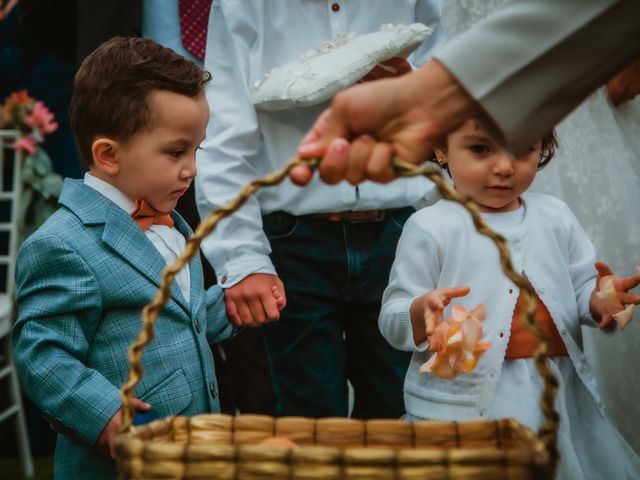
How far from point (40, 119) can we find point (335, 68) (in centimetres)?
176

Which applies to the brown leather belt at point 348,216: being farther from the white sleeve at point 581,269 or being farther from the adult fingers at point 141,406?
the adult fingers at point 141,406

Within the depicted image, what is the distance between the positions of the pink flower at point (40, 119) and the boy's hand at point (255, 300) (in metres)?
1.64

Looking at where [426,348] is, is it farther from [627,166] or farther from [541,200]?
[627,166]

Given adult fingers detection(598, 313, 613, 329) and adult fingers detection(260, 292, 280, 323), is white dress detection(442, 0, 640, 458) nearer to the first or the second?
adult fingers detection(598, 313, 613, 329)

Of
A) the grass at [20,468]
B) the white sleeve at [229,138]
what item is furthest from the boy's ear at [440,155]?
the grass at [20,468]

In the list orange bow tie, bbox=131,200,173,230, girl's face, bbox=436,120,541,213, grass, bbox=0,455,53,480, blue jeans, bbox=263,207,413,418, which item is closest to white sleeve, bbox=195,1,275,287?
blue jeans, bbox=263,207,413,418

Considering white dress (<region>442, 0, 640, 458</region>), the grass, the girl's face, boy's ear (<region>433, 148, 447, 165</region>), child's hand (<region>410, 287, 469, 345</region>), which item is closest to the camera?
child's hand (<region>410, 287, 469, 345</region>)

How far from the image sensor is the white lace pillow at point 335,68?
2.03 meters

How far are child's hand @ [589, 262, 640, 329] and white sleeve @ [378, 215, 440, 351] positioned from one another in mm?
358

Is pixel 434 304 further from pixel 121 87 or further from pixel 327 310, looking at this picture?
pixel 121 87

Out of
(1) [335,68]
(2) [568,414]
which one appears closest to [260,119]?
(1) [335,68]

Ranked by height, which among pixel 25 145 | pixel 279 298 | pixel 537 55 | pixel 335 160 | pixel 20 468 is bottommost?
pixel 20 468

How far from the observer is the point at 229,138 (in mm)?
2232

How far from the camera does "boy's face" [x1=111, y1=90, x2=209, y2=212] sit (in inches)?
72.9
